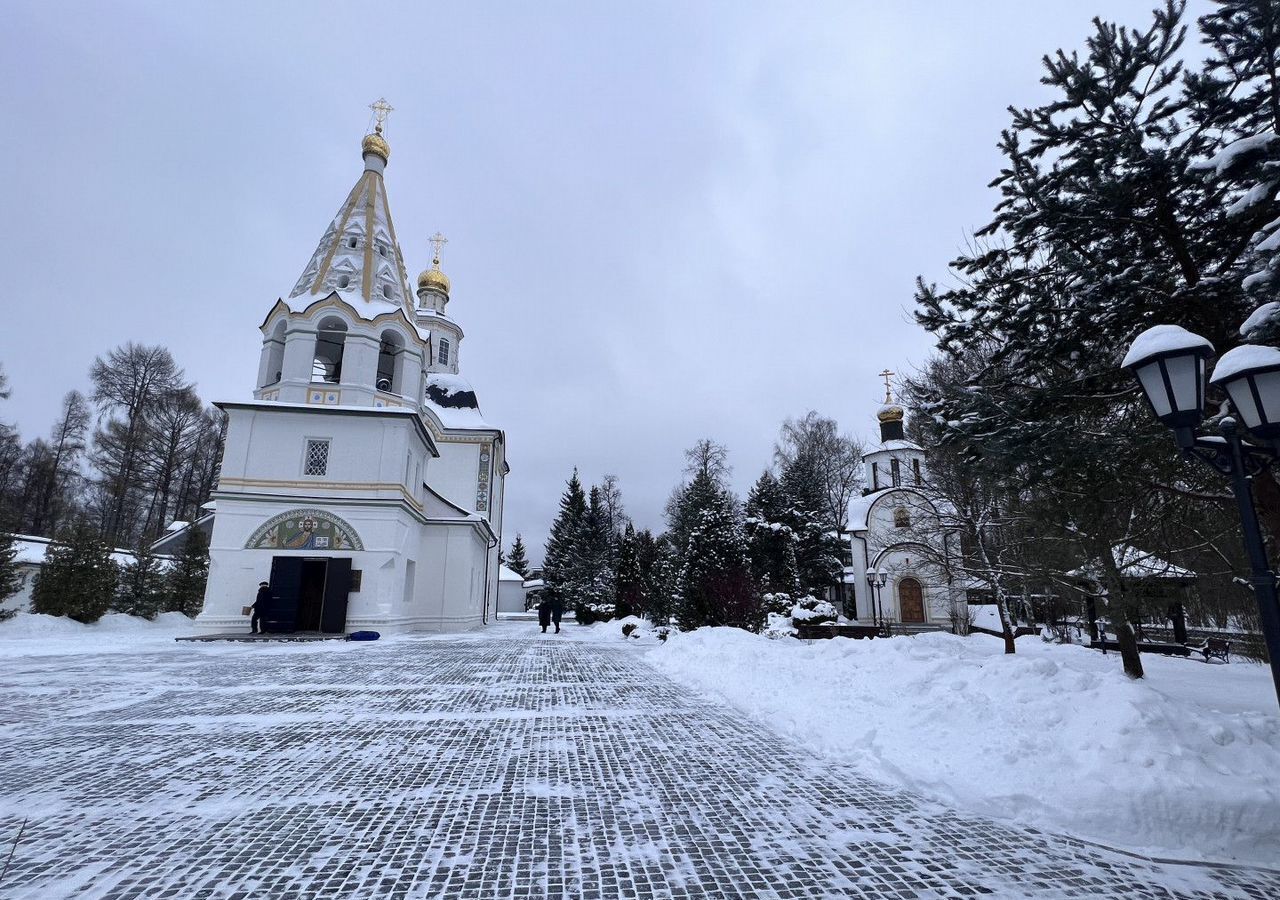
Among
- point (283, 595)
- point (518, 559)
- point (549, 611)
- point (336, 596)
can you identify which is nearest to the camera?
point (283, 595)

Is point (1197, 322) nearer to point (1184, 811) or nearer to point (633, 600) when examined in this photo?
point (1184, 811)

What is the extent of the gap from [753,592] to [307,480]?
1453 centimetres

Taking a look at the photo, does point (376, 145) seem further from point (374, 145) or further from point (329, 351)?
point (329, 351)

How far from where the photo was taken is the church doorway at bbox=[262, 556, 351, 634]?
18.3 meters

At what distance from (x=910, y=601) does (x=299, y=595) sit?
1135 inches

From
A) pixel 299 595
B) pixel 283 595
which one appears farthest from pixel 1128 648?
pixel 283 595

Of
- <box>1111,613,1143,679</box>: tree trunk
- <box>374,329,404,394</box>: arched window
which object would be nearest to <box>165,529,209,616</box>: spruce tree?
<box>374,329,404,394</box>: arched window

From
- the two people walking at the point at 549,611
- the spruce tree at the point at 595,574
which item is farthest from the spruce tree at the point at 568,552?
the two people walking at the point at 549,611

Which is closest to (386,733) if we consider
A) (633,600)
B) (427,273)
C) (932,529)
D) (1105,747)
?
(1105,747)

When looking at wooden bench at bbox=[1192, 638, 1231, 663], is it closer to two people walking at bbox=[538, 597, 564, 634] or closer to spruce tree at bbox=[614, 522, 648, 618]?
two people walking at bbox=[538, 597, 564, 634]

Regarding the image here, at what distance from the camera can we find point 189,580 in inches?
968

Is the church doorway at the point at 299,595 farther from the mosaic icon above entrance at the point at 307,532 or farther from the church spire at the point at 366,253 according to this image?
the church spire at the point at 366,253

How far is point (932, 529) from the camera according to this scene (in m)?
13.7

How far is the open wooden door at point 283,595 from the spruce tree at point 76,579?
20.0ft
